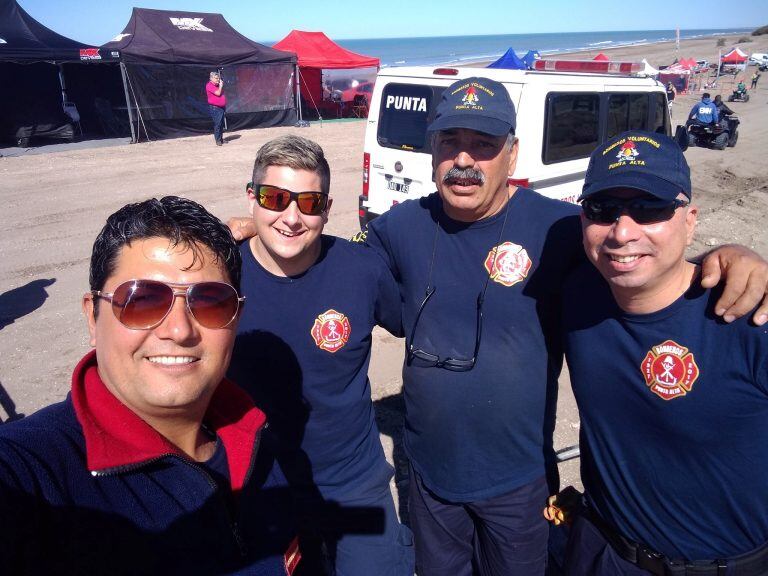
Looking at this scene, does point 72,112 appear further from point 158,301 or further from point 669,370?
point 669,370

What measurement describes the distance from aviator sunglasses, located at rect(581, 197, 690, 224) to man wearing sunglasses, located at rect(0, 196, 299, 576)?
1.23 m

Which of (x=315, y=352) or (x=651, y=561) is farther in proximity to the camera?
(x=315, y=352)

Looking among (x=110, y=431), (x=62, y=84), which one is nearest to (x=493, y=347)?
(x=110, y=431)

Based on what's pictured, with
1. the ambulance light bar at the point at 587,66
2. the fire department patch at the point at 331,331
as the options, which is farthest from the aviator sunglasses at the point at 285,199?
the ambulance light bar at the point at 587,66

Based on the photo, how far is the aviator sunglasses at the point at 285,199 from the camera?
7.93ft

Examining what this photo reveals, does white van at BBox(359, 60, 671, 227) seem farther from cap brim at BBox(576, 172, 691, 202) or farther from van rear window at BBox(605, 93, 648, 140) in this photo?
cap brim at BBox(576, 172, 691, 202)

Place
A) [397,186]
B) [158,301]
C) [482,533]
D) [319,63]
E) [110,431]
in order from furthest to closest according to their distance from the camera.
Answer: [319,63] < [397,186] < [482,533] < [158,301] < [110,431]

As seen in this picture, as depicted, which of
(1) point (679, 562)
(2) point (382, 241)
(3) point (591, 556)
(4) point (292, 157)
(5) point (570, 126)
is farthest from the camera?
(5) point (570, 126)

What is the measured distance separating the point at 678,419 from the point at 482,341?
0.81 metres

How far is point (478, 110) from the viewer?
2.49m

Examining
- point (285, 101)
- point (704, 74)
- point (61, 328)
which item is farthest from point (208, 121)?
point (704, 74)

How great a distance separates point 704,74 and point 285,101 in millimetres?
33449

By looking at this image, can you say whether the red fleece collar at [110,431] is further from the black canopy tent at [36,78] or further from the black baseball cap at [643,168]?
the black canopy tent at [36,78]

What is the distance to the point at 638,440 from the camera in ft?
6.11
